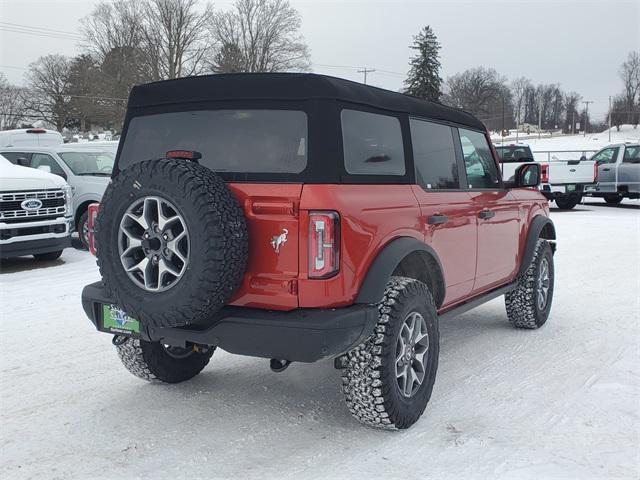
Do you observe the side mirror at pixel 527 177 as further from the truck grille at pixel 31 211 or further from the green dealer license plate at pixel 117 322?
the truck grille at pixel 31 211

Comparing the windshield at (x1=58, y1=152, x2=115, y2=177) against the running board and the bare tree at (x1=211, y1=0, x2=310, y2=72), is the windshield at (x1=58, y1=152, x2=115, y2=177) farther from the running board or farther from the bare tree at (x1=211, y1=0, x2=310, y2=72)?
the bare tree at (x1=211, y1=0, x2=310, y2=72)

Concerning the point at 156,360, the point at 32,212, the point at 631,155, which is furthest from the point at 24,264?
the point at 631,155

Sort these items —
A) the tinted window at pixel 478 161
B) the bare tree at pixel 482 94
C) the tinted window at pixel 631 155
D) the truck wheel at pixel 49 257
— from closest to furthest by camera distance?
1. the tinted window at pixel 478 161
2. the truck wheel at pixel 49 257
3. the tinted window at pixel 631 155
4. the bare tree at pixel 482 94

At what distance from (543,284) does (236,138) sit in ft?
12.6

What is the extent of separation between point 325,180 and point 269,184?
30 centimetres

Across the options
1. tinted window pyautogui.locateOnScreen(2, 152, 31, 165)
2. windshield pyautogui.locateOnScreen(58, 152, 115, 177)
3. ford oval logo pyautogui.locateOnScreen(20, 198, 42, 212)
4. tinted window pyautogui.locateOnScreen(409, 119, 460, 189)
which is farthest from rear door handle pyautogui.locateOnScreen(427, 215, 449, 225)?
tinted window pyautogui.locateOnScreen(2, 152, 31, 165)

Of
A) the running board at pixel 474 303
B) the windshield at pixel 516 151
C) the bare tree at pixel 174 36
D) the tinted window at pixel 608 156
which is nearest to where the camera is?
the running board at pixel 474 303

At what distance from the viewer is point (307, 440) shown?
12.0 feet

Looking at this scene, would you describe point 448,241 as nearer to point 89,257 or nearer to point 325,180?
point 325,180

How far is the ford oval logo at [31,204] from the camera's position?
30.3 ft

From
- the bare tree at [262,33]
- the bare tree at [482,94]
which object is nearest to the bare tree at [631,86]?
the bare tree at [482,94]

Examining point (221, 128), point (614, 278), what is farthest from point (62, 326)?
point (614, 278)

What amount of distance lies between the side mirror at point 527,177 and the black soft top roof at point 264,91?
1783 mm

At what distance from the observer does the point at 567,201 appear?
19953 mm
